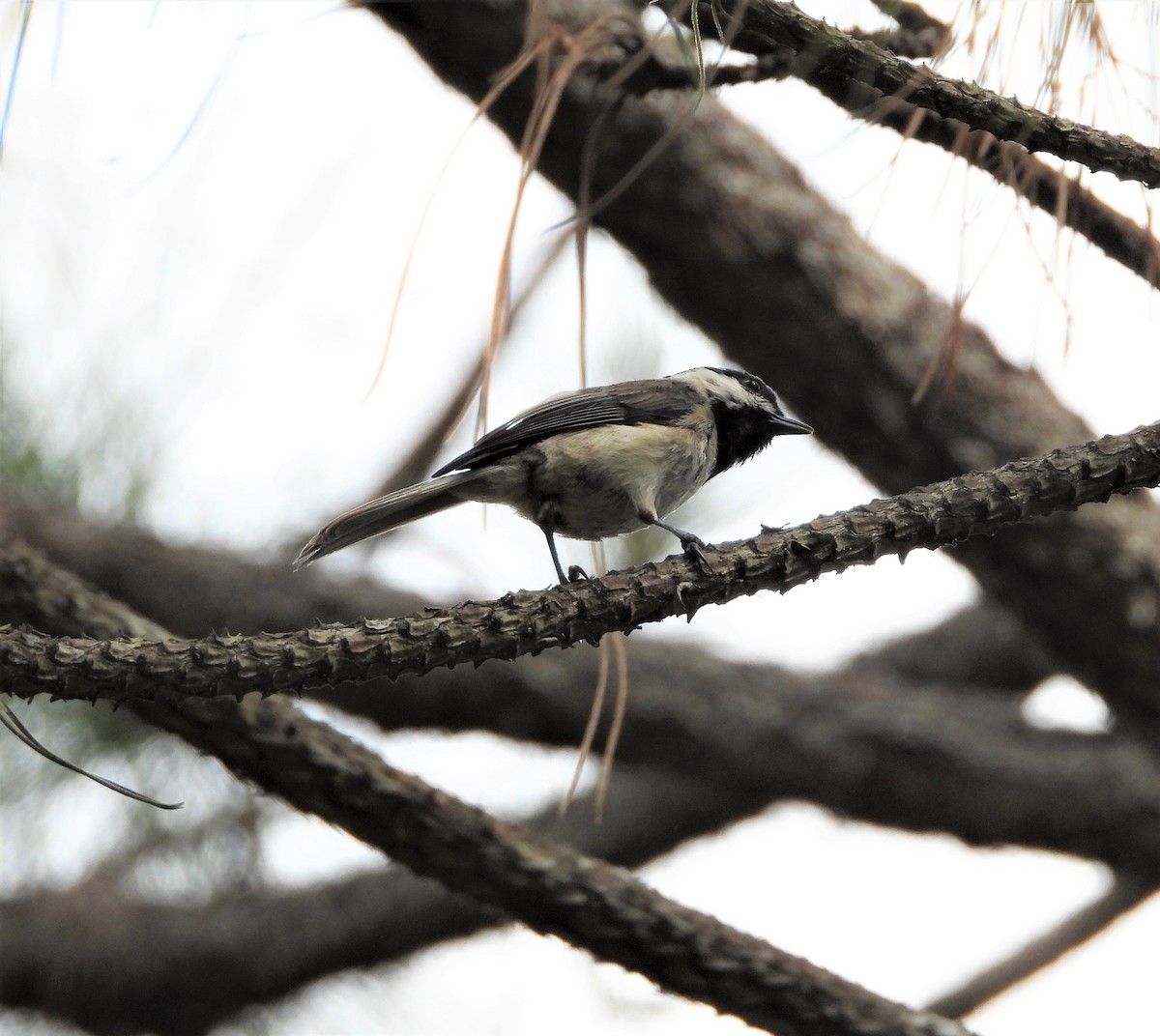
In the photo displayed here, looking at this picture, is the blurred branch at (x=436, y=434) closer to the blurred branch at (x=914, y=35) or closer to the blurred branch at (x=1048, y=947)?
the blurred branch at (x=914, y=35)

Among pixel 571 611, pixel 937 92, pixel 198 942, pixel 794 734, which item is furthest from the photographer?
pixel 794 734

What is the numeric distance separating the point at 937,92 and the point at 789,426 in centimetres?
158

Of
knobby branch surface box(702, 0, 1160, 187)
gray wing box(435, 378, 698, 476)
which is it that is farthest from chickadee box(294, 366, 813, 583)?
knobby branch surface box(702, 0, 1160, 187)

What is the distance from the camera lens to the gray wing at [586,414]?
2.85m

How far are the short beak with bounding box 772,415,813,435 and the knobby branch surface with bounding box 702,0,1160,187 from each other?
4.76ft

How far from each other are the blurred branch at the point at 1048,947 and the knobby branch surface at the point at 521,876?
1464 mm

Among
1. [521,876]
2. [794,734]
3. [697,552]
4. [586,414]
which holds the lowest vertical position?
[521,876]

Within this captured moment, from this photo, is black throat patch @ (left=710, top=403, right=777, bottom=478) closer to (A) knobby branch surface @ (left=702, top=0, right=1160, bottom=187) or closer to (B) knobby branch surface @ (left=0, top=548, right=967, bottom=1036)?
(B) knobby branch surface @ (left=0, top=548, right=967, bottom=1036)

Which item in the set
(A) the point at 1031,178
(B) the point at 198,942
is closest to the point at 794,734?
(B) the point at 198,942

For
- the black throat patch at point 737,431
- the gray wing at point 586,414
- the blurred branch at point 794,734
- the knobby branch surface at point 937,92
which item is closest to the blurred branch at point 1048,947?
the blurred branch at point 794,734

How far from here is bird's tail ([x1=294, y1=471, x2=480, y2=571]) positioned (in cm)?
257

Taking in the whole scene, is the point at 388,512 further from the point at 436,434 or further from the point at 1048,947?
the point at 1048,947

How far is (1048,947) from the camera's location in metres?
3.73

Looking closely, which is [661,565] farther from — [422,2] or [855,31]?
[422,2]
